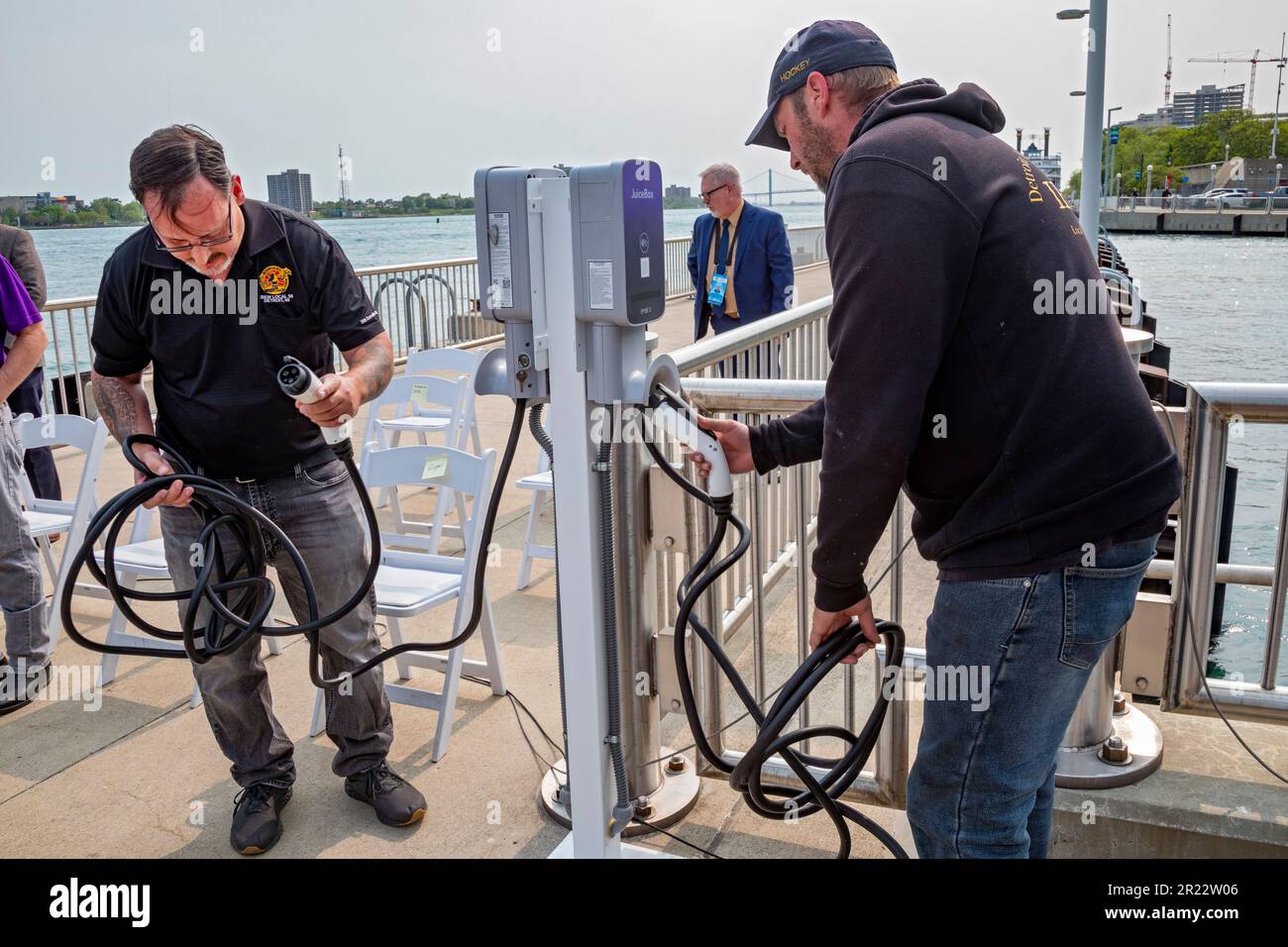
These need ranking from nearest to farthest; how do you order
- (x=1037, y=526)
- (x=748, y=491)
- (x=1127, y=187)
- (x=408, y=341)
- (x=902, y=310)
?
(x=902, y=310) → (x=1037, y=526) → (x=748, y=491) → (x=408, y=341) → (x=1127, y=187)

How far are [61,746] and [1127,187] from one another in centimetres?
13102

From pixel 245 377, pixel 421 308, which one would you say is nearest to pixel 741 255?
pixel 245 377

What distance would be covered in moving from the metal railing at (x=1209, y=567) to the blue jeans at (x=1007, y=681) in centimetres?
84

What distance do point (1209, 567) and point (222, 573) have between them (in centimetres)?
272

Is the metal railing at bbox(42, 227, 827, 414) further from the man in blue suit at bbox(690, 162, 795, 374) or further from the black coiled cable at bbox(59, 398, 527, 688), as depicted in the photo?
the black coiled cable at bbox(59, 398, 527, 688)

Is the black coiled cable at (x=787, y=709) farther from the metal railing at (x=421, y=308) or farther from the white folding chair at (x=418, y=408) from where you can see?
the metal railing at (x=421, y=308)

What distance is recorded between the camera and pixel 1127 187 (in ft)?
383

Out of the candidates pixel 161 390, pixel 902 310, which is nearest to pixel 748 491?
pixel 161 390

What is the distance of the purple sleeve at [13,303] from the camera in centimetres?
394

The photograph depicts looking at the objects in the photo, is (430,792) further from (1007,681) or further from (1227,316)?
(1227,316)

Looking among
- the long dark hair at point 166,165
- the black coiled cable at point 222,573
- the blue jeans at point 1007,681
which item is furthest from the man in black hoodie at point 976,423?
the long dark hair at point 166,165

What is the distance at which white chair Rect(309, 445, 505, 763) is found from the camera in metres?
3.65

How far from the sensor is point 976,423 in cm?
182
